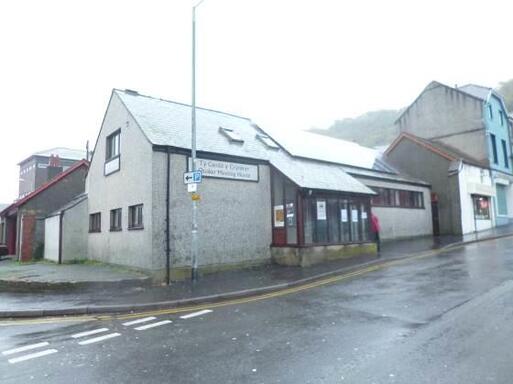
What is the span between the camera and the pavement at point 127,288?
29.3 feet

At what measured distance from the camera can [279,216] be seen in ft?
50.8

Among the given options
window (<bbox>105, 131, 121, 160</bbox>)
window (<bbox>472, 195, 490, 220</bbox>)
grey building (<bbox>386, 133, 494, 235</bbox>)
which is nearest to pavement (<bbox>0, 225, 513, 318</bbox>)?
window (<bbox>105, 131, 121, 160</bbox>)

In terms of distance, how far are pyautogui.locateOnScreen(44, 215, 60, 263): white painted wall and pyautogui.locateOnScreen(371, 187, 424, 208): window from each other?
54.0 ft

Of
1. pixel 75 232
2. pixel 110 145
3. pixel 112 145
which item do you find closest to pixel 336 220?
pixel 112 145

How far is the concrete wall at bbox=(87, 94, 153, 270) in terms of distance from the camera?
12.9 metres

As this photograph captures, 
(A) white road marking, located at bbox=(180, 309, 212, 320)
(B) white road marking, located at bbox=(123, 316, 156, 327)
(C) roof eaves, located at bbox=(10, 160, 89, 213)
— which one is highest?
(C) roof eaves, located at bbox=(10, 160, 89, 213)

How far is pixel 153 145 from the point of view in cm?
1264

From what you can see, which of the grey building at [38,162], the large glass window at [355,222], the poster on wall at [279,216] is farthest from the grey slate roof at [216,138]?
the grey building at [38,162]

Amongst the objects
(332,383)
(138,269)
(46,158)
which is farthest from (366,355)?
(46,158)

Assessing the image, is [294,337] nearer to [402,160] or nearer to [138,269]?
[138,269]

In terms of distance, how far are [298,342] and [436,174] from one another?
2424cm

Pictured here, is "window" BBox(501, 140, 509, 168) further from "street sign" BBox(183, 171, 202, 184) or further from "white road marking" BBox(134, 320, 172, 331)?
"white road marking" BBox(134, 320, 172, 331)

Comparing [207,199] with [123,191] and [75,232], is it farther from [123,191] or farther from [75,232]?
[75,232]

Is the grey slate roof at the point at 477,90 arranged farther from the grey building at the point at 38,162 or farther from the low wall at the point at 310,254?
the grey building at the point at 38,162
